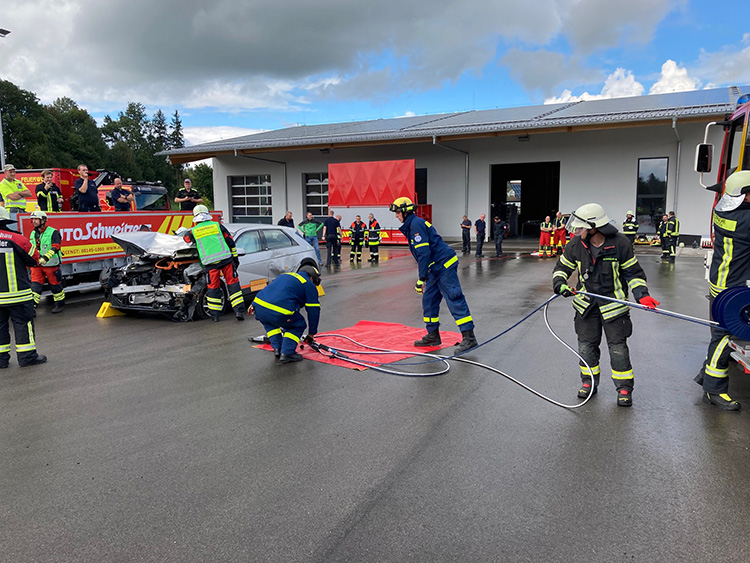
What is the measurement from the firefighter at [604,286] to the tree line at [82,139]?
5156 centimetres

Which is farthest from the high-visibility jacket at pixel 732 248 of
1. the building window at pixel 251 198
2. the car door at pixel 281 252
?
the building window at pixel 251 198

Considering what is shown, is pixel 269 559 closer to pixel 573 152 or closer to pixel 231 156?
pixel 573 152

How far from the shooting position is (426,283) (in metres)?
6.99

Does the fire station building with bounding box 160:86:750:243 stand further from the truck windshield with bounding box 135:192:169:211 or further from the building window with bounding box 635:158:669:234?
the truck windshield with bounding box 135:192:169:211

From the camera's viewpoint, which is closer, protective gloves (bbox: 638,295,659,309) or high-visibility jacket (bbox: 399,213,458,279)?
protective gloves (bbox: 638,295,659,309)

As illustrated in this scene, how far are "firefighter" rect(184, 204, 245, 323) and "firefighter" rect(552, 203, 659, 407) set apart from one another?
5.45m

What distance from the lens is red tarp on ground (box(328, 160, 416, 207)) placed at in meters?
24.6

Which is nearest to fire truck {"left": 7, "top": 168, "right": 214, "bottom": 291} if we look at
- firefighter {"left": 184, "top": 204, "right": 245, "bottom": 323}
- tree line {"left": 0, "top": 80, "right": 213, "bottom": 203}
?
firefighter {"left": 184, "top": 204, "right": 245, "bottom": 323}

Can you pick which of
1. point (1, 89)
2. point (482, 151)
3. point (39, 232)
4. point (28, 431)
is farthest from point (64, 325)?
point (1, 89)

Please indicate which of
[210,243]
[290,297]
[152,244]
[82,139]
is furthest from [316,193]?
[82,139]

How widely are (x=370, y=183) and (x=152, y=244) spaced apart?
17355mm

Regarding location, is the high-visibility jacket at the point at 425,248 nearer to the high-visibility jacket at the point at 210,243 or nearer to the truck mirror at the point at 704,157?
the high-visibility jacket at the point at 210,243

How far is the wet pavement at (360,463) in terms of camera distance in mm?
2809

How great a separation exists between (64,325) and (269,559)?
7622 millimetres
